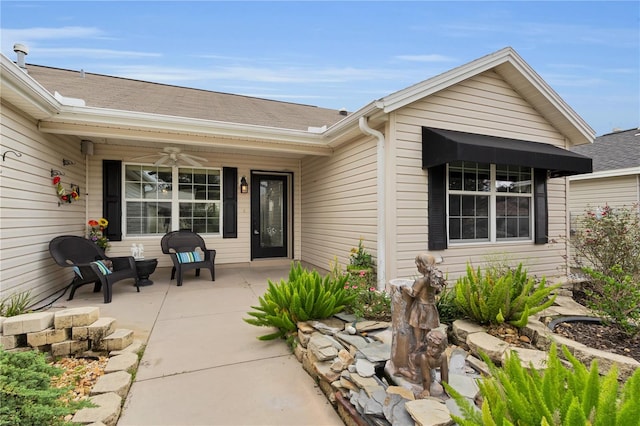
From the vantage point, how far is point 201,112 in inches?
245

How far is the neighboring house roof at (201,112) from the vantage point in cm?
416

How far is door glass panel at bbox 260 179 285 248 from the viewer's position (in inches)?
283

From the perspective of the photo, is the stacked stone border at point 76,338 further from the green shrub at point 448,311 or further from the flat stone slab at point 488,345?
the green shrub at point 448,311

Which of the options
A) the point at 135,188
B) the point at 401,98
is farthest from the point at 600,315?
the point at 135,188

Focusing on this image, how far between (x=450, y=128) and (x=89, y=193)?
6.69 m

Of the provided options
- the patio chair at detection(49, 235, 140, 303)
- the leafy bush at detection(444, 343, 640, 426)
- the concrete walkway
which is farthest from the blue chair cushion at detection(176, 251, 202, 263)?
the leafy bush at detection(444, 343, 640, 426)

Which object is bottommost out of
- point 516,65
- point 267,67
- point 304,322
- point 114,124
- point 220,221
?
point 304,322

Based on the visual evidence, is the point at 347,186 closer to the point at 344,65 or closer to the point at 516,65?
the point at 516,65

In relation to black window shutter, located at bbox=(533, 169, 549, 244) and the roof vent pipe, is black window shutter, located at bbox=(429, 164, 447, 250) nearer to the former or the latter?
black window shutter, located at bbox=(533, 169, 549, 244)

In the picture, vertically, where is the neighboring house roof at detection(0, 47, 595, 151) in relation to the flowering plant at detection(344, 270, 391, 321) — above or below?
above

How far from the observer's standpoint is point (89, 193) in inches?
230

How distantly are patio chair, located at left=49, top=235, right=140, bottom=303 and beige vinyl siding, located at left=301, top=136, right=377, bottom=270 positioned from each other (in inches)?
135

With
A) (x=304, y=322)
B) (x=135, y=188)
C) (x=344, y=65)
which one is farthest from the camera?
(x=344, y=65)

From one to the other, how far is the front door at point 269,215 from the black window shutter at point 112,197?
8.58ft
